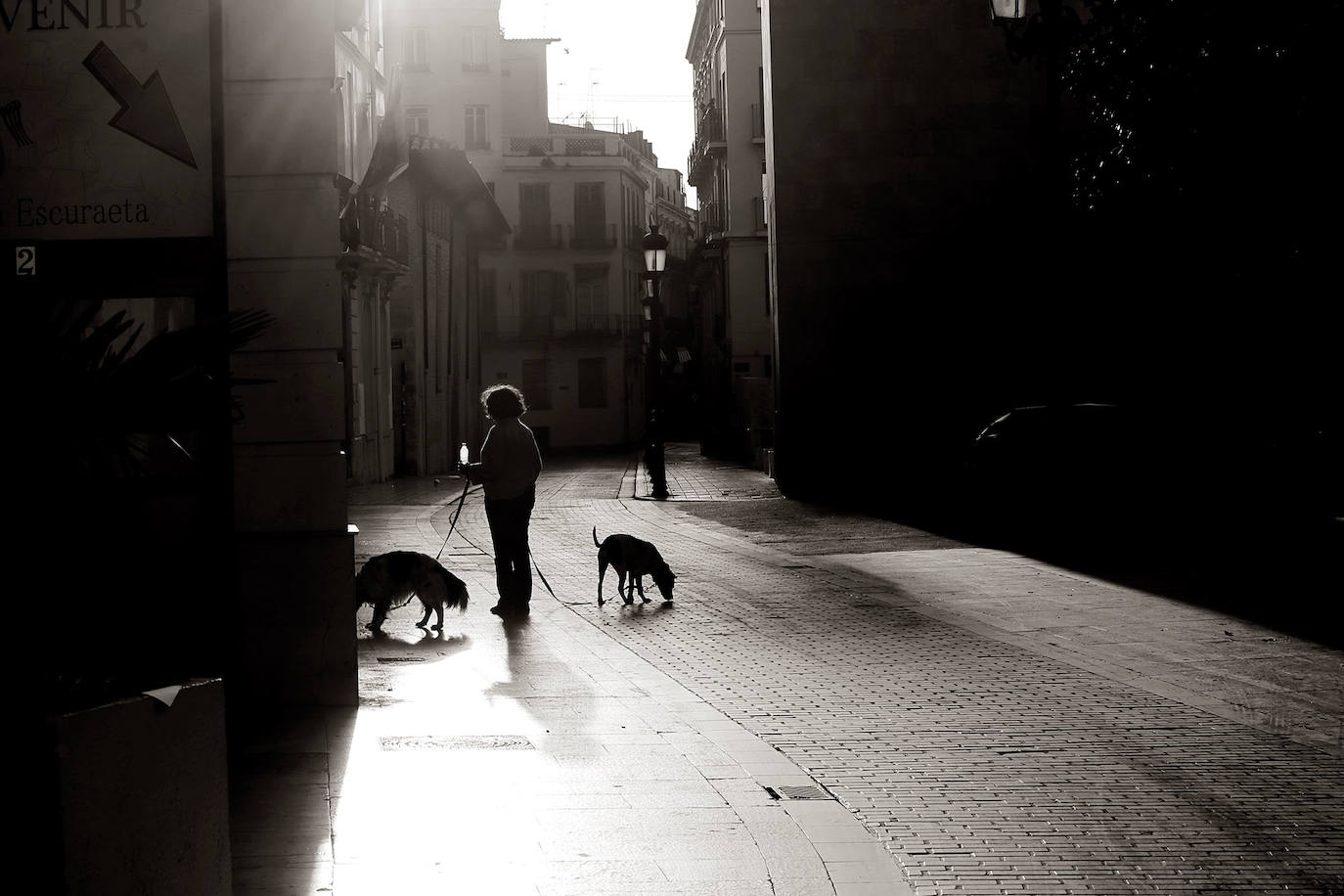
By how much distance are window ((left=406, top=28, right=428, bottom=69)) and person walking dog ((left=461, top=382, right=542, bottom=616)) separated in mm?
54972

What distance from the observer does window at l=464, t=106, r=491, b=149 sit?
64562mm

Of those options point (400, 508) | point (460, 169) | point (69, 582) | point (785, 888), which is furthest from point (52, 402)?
point (460, 169)

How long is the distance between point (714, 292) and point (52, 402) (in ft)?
199

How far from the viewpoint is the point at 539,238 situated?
65.4 m

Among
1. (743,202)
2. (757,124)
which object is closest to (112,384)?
(743,202)

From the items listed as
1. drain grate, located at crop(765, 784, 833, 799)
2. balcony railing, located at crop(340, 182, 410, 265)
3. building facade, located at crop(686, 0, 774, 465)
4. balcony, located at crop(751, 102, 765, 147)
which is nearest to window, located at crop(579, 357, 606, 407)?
building facade, located at crop(686, 0, 774, 465)

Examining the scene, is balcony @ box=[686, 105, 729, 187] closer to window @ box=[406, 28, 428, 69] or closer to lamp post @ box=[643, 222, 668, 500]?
window @ box=[406, 28, 428, 69]

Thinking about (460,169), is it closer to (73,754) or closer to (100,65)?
(100,65)

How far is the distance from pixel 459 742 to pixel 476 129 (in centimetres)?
6013

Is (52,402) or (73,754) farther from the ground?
(52,402)

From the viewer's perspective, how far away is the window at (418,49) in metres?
64.0

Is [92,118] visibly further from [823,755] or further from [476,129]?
[476,129]

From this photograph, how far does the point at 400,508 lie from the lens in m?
24.2

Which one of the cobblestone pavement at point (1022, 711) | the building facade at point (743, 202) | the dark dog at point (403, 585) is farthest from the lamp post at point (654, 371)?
the building facade at point (743, 202)
